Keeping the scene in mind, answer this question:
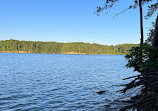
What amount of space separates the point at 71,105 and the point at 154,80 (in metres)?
11.4

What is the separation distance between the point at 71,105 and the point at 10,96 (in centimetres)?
704

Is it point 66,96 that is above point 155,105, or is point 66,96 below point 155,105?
below

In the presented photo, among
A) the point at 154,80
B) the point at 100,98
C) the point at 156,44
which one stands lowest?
the point at 100,98

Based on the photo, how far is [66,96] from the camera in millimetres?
17484

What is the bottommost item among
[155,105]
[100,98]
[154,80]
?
[100,98]

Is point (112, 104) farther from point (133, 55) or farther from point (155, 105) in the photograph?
point (155, 105)

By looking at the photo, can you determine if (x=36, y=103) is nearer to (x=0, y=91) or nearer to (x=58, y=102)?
(x=58, y=102)

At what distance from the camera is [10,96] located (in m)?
16.8

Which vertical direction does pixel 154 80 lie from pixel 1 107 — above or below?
above

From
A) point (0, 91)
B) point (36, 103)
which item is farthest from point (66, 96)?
point (0, 91)

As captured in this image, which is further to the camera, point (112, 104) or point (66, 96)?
point (66, 96)

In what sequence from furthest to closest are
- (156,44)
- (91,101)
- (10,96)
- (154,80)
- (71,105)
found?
(10,96), (91,101), (71,105), (156,44), (154,80)

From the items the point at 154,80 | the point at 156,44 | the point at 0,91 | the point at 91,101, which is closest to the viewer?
the point at 154,80

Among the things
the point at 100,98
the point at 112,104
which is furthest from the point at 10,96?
the point at 112,104
